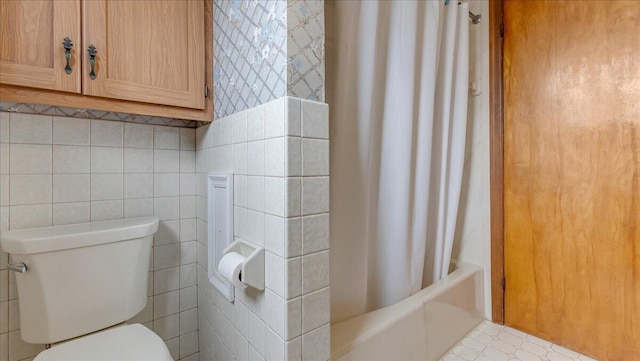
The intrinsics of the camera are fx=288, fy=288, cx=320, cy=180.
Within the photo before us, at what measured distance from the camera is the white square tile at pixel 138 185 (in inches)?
45.8

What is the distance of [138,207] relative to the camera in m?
1.19

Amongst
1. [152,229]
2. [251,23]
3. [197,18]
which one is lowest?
[152,229]

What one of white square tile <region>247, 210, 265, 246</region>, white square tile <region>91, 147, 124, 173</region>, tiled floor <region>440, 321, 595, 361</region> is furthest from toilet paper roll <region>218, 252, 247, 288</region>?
tiled floor <region>440, 321, 595, 361</region>

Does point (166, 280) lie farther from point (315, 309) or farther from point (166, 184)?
point (315, 309)

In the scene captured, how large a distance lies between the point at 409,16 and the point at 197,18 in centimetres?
83

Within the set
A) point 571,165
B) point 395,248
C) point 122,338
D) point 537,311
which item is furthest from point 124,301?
point 571,165

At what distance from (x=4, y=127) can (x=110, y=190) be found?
352mm

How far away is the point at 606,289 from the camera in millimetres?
1149

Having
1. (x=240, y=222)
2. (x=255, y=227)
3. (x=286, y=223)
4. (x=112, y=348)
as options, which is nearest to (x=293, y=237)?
(x=286, y=223)

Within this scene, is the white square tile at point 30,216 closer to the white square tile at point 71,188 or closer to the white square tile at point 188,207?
the white square tile at point 71,188

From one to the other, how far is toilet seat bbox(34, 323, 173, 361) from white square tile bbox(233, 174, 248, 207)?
0.53 meters

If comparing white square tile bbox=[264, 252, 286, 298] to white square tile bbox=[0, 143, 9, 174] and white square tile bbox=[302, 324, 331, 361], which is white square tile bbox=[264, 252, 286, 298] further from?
white square tile bbox=[0, 143, 9, 174]

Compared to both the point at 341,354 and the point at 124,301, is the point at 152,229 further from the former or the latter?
the point at 341,354

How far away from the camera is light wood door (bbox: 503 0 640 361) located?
1102mm
